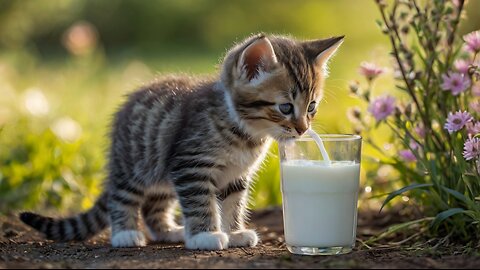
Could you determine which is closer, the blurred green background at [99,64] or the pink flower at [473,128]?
the pink flower at [473,128]

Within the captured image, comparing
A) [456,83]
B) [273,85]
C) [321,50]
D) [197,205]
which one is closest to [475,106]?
[456,83]

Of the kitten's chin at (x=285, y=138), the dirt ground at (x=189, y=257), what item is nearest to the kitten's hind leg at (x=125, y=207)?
the dirt ground at (x=189, y=257)

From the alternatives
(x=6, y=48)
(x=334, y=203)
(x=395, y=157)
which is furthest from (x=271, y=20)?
(x=334, y=203)

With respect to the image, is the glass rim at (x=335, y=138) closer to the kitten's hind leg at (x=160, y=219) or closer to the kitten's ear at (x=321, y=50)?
the kitten's ear at (x=321, y=50)

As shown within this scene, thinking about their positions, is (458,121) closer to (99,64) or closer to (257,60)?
(257,60)

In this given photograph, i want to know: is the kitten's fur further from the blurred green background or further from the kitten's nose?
the blurred green background

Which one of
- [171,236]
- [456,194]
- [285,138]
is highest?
[285,138]
